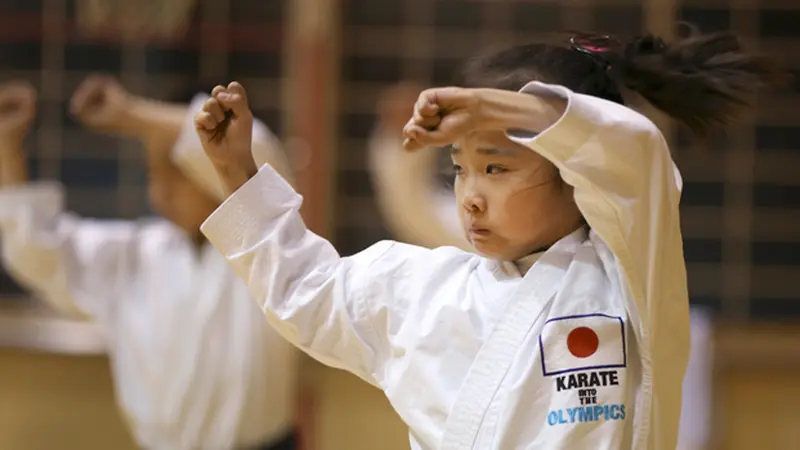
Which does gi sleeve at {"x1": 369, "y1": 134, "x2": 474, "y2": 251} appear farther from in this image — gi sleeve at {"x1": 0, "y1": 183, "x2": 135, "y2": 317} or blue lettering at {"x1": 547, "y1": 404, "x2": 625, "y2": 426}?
blue lettering at {"x1": 547, "y1": 404, "x2": 625, "y2": 426}

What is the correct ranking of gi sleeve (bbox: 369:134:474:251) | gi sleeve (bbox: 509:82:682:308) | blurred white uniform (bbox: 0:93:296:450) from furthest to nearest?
gi sleeve (bbox: 369:134:474:251) < blurred white uniform (bbox: 0:93:296:450) < gi sleeve (bbox: 509:82:682:308)

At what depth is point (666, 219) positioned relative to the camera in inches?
35.0

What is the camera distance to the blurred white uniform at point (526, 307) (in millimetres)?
864

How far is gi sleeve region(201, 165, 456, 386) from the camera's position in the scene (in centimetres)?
97

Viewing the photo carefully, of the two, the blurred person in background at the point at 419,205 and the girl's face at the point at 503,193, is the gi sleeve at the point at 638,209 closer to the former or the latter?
the girl's face at the point at 503,193

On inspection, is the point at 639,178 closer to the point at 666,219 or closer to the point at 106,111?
the point at 666,219

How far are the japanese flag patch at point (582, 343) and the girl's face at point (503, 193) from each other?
0.30 ft

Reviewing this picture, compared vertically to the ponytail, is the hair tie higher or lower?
higher

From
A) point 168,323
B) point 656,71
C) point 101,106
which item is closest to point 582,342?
point 656,71

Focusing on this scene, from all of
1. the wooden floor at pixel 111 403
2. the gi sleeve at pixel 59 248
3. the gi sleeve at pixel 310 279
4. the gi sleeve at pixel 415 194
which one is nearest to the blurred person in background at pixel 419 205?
the gi sleeve at pixel 415 194

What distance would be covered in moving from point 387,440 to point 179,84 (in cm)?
114

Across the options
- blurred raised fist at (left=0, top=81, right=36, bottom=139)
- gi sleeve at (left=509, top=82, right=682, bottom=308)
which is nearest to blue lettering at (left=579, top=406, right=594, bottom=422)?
gi sleeve at (left=509, top=82, right=682, bottom=308)

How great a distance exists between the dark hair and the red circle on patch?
0.73ft

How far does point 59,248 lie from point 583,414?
1.35 metres
